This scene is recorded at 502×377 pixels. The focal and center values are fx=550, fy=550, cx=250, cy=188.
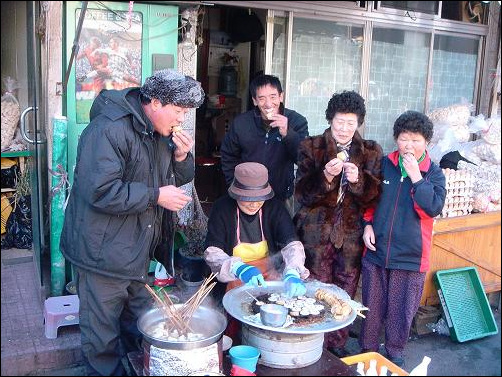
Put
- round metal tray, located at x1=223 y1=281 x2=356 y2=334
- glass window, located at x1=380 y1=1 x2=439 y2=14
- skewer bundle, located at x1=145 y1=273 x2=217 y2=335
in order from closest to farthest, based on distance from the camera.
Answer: round metal tray, located at x1=223 y1=281 x2=356 y2=334, skewer bundle, located at x1=145 y1=273 x2=217 y2=335, glass window, located at x1=380 y1=1 x2=439 y2=14

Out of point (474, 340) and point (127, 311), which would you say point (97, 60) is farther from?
point (474, 340)

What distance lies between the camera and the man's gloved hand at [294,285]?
10.1 ft

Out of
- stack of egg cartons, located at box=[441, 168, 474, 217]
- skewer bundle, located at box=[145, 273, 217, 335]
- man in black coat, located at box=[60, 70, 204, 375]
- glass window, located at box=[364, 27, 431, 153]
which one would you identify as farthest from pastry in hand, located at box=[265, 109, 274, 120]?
glass window, located at box=[364, 27, 431, 153]

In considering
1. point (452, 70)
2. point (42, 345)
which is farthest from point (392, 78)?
point (42, 345)

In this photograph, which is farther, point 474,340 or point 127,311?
point 474,340

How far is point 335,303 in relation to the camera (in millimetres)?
3068

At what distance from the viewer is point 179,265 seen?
189 inches

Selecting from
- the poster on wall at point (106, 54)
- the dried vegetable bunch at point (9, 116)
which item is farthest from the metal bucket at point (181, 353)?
the dried vegetable bunch at point (9, 116)

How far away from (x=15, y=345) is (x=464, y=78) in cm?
548

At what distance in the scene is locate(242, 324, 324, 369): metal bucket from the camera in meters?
2.80

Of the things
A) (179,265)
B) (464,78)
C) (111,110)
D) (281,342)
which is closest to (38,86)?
(111,110)

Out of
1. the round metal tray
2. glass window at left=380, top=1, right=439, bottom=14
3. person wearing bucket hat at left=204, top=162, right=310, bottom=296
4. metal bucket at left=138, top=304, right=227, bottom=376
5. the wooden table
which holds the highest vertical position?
glass window at left=380, top=1, right=439, bottom=14

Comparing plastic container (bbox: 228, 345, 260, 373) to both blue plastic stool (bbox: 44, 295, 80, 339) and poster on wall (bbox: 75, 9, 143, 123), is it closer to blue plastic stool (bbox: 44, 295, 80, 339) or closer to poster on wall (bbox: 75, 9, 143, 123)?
blue plastic stool (bbox: 44, 295, 80, 339)

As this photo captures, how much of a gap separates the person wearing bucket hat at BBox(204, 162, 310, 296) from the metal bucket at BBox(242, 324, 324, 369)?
2.00 ft
